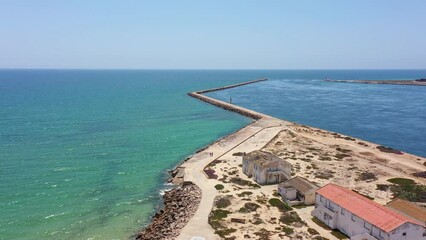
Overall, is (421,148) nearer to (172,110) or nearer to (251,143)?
(251,143)

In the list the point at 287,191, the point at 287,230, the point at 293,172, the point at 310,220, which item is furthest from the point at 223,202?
the point at 293,172

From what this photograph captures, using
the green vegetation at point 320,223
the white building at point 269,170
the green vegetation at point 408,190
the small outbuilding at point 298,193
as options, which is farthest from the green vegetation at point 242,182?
the green vegetation at point 408,190

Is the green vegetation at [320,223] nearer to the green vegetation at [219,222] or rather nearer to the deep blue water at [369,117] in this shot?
the green vegetation at [219,222]

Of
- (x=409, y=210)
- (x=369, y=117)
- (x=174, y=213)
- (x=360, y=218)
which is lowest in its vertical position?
(x=174, y=213)

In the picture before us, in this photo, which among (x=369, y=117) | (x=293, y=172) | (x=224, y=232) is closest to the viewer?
(x=224, y=232)

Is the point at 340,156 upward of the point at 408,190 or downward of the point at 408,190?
upward

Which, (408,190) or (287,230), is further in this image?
(408,190)

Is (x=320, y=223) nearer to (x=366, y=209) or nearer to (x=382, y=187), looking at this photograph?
(x=366, y=209)
